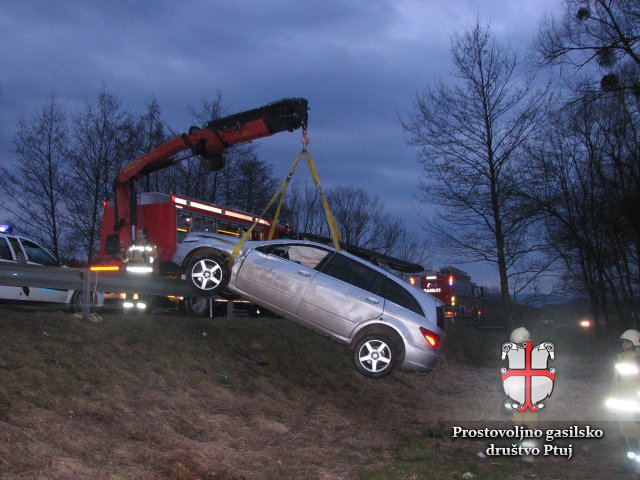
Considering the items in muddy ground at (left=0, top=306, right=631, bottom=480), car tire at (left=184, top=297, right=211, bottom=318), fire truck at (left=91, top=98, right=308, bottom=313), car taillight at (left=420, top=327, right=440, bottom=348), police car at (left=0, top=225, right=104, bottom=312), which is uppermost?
fire truck at (left=91, top=98, right=308, bottom=313)

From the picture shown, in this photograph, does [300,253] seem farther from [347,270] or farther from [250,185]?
[250,185]

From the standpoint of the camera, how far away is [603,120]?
68.8ft

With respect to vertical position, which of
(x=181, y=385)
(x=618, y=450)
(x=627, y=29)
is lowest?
(x=618, y=450)

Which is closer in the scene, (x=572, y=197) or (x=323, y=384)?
(x=323, y=384)

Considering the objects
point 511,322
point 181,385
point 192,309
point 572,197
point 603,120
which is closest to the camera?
point 181,385

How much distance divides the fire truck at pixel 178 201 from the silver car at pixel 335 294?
183 cm

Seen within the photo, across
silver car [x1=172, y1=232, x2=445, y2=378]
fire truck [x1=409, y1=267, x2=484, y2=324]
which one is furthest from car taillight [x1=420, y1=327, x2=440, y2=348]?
fire truck [x1=409, y1=267, x2=484, y2=324]

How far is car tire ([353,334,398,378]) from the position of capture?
7570mm

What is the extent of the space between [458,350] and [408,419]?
7.82 metres

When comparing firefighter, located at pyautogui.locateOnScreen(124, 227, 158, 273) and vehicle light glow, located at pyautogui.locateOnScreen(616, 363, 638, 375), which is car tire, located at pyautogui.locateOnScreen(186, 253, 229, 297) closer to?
firefighter, located at pyautogui.locateOnScreen(124, 227, 158, 273)

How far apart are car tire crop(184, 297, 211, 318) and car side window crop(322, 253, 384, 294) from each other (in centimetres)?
551

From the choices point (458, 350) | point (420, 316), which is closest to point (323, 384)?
point (420, 316)

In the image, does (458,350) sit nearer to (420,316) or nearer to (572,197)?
(572,197)

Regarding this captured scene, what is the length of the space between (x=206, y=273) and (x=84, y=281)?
2.78 m
